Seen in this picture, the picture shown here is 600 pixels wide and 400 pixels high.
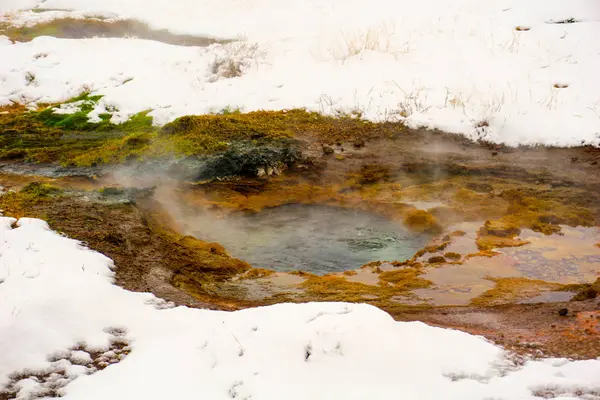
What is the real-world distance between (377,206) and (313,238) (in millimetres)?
1126

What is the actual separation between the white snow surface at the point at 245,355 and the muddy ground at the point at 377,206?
47cm

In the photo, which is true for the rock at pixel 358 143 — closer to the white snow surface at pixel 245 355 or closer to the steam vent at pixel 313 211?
the steam vent at pixel 313 211

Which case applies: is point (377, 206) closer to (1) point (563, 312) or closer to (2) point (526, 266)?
(2) point (526, 266)

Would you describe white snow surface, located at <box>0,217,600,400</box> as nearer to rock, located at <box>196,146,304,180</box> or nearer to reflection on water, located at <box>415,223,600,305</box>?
reflection on water, located at <box>415,223,600,305</box>

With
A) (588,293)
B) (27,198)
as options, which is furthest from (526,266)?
(27,198)

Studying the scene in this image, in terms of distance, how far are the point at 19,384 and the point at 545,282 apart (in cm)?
497

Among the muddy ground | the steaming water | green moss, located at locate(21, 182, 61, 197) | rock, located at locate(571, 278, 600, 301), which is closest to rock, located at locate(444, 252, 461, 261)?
the muddy ground

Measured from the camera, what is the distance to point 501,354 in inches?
144

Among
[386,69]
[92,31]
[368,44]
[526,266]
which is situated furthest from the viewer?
[92,31]

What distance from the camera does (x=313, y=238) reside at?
22.2 ft

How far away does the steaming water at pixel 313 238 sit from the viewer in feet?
20.5

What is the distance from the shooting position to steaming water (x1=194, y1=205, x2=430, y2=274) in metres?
6.25

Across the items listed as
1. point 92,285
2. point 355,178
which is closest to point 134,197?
point 92,285

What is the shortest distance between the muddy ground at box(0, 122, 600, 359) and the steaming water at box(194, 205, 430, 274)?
0.22 metres
